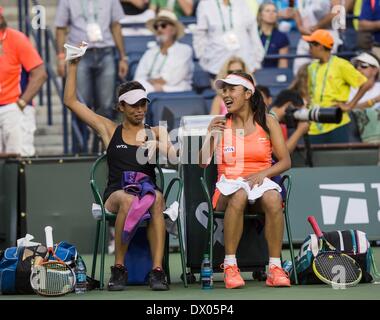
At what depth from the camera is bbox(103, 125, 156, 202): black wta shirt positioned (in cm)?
922

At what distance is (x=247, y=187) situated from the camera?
8.95 meters

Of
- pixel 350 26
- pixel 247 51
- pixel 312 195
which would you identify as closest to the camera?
pixel 312 195

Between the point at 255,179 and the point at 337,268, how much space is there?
903 millimetres

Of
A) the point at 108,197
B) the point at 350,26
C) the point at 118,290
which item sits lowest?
the point at 118,290

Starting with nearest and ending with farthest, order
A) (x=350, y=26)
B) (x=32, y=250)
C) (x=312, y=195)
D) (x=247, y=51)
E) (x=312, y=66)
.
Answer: (x=32, y=250)
(x=312, y=195)
(x=312, y=66)
(x=247, y=51)
(x=350, y=26)

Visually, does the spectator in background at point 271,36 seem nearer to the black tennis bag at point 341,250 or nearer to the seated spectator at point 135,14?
the seated spectator at point 135,14

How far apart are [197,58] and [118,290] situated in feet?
22.7

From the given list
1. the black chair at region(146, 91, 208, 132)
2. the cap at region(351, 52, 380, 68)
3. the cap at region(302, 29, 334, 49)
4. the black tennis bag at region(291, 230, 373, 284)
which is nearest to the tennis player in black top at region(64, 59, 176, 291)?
the black tennis bag at region(291, 230, 373, 284)

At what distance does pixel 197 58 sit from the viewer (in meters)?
15.4

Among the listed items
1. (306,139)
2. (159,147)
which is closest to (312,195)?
(306,139)

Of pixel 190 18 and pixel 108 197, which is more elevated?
pixel 190 18

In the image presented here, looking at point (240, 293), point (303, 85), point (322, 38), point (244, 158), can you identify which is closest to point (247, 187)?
point (244, 158)

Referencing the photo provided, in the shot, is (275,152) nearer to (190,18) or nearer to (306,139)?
(306,139)

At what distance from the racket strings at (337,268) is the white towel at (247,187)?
626 mm
